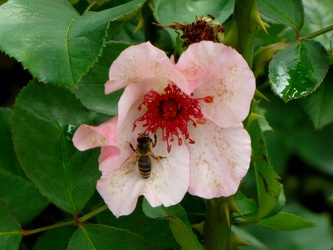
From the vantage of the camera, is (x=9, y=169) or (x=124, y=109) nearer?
(x=124, y=109)

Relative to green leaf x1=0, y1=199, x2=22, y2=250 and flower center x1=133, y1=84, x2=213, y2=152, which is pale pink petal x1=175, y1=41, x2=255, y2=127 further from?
green leaf x1=0, y1=199, x2=22, y2=250

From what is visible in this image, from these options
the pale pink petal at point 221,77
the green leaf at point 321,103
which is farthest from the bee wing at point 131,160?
the green leaf at point 321,103

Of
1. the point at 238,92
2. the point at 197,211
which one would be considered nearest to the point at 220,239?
the point at 197,211

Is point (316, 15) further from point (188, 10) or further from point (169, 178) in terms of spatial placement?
point (169, 178)

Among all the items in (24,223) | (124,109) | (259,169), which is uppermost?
(124,109)

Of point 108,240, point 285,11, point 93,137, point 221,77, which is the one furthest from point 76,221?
point 285,11

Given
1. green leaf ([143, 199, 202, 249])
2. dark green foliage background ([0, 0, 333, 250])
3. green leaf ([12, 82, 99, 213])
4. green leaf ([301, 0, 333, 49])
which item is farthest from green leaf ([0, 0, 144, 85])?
green leaf ([301, 0, 333, 49])

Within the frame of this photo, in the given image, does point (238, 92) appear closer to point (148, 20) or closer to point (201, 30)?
point (201, 30)
